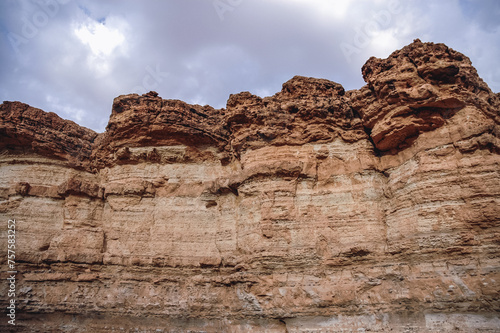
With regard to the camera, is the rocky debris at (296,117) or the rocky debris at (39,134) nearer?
the rocky debris at (296,117)

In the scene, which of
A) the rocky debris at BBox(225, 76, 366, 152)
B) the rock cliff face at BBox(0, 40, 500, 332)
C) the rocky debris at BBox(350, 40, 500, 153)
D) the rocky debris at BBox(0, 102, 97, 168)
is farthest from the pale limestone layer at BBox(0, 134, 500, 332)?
the rocky debris at BBox(350, 40, 500, 153)

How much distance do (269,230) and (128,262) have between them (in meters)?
6.27

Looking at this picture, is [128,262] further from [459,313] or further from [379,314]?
[459,313]

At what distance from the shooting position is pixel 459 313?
30.7 ft

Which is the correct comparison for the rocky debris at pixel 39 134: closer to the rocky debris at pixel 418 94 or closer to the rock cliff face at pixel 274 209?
the rock cliff face at pixel 274 209

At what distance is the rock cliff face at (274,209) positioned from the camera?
408 inches

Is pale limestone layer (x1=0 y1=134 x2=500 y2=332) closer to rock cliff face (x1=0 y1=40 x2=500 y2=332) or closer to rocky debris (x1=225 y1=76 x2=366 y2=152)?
rock cliff face (x1=0 y1=40 x2=500 y2=332)

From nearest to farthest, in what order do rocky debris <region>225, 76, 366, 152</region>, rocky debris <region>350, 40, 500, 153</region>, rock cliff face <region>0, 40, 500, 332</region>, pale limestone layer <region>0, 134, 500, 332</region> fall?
1. pale limestone layer <region>0, 134, 500, 332</region>
2. rock cliff face <region>0, 40, 500, 332</region>
3. rocky debris <region>350, 40, 500, 153</region>
4. rocky debris <region>225, 76, 366, 152</region>

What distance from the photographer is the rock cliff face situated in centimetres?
1038

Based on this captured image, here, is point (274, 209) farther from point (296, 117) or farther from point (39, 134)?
point (39, 134)

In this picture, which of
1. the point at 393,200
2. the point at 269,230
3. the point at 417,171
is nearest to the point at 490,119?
the point at 417,171

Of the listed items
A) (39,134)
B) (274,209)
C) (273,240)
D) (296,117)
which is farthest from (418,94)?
(39,134)

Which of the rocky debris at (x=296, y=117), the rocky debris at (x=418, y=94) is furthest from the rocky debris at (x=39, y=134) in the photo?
Result: the rocky debris at (x=418, y=94)

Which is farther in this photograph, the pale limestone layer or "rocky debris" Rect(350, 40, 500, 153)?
"rocky debris" Rect(350, 40, 500, 153)
